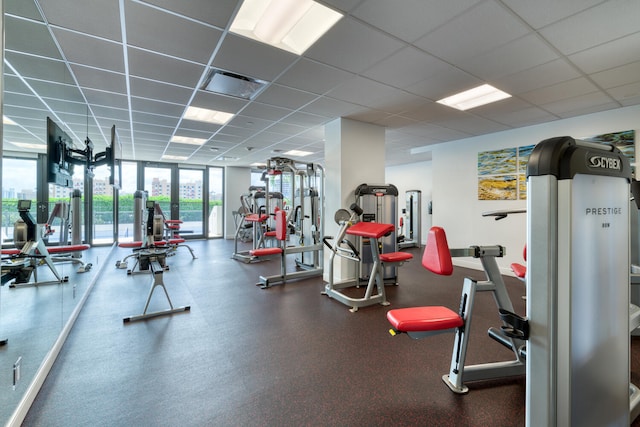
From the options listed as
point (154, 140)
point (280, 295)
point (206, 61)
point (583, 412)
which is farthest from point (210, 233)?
point (583, 412)

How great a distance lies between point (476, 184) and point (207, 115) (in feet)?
17.4

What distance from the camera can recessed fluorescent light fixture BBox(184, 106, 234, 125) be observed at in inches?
173

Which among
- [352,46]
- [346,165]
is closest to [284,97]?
[352,46]

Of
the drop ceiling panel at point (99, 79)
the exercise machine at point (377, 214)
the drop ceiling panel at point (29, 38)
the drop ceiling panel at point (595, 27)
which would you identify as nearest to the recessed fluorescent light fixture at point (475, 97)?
the drop ceiling panel at point (595, 27)

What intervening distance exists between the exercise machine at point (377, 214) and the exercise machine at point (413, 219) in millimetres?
3741

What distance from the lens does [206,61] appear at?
111 inches

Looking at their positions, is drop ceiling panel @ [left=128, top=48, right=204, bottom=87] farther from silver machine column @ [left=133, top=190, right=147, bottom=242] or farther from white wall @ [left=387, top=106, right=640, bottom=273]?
white wall @ [left=387, top=106, right=640, bottom=273]

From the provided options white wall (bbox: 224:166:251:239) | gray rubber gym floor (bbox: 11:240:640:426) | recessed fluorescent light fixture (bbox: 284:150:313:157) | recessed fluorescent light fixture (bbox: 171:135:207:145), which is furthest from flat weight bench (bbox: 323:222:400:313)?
white wall (bbox: 224:166:251:239)

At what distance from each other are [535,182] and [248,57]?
2.64 metres

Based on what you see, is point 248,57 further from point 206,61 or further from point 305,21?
point 305,21

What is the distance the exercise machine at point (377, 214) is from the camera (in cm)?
462

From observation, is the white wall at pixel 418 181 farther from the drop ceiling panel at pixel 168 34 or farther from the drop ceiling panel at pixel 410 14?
the drop ceiling panel at pixel 168 34

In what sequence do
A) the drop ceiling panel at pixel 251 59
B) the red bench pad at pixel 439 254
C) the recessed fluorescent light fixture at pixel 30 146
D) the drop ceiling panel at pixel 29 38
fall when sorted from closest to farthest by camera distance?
1. the red bench pad at pixel 439 254
2. the drop ceiling panel at pixel 29 38
3. the recessed fluorescent light fixture at pixel 30 146
4. the drop ceiling panel at pixel 251 59

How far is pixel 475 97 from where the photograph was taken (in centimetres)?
383
